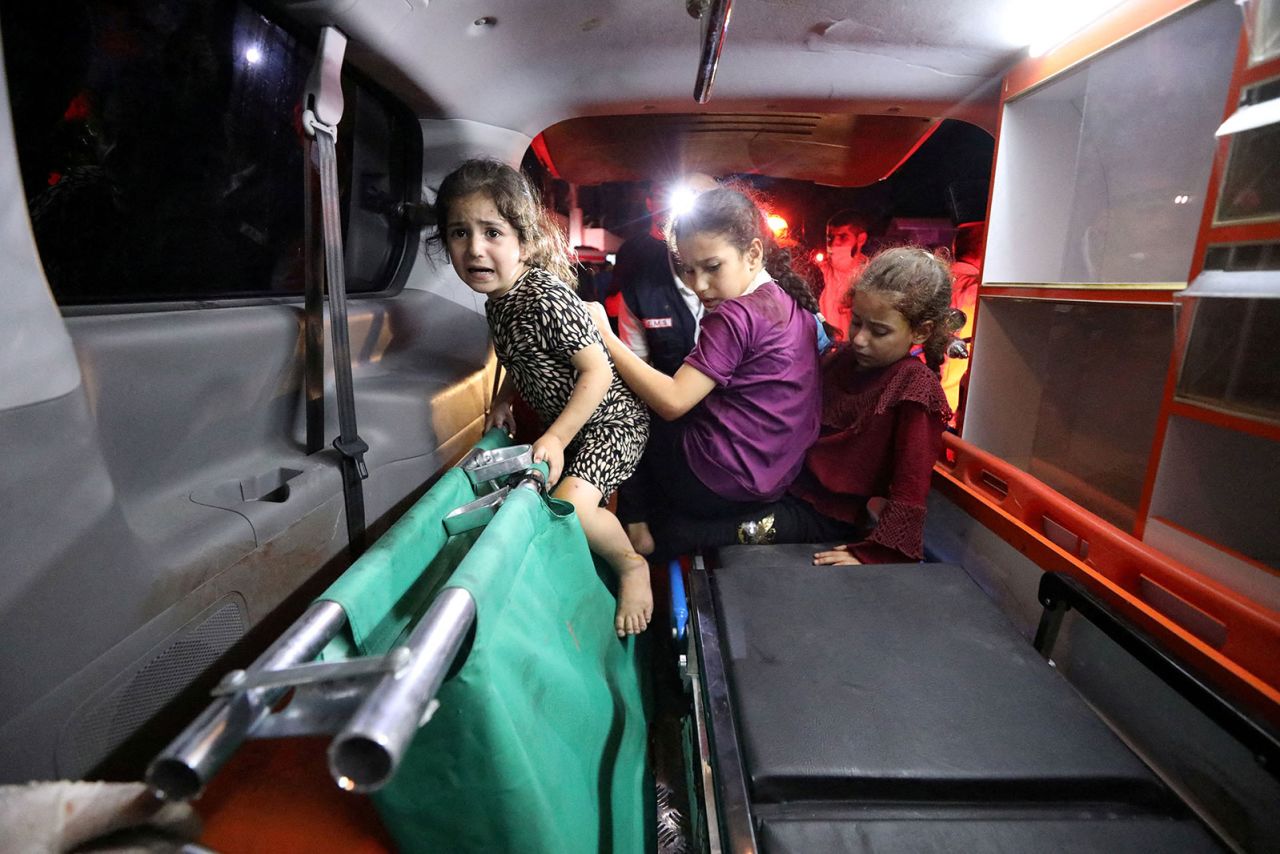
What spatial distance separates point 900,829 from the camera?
2.44ft

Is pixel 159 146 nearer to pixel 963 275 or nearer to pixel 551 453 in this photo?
pixel 551 453

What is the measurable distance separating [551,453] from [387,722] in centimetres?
86

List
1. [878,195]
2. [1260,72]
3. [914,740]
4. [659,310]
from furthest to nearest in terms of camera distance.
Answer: [878,195]
[659,310]
[1260,72]
[914,740]

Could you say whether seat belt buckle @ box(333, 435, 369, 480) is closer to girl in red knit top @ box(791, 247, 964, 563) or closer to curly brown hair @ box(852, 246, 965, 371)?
girl in red knit top @ box(791, 247, 964, 563)

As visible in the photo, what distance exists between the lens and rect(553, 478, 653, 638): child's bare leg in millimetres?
1384

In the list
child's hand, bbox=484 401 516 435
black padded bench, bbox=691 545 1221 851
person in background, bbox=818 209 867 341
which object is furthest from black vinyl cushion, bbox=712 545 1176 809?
person in background, bbox=818 209 867 341

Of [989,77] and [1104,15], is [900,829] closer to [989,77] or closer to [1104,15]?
[1104,15]

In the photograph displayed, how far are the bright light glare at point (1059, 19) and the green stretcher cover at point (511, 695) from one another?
162 centimetres

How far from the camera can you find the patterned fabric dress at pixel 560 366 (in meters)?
1.45

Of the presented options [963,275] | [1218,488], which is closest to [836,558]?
[1218,488]

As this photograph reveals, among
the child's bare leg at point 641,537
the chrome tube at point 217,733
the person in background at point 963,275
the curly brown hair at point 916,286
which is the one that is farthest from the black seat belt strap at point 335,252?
the person in background at point 963,275

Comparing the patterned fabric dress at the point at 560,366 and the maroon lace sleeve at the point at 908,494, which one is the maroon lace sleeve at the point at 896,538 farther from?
the patterned fabric dress at the point at 560,366

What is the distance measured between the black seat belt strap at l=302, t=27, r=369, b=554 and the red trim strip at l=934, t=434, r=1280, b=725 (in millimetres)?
1469

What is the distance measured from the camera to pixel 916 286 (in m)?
1.50
